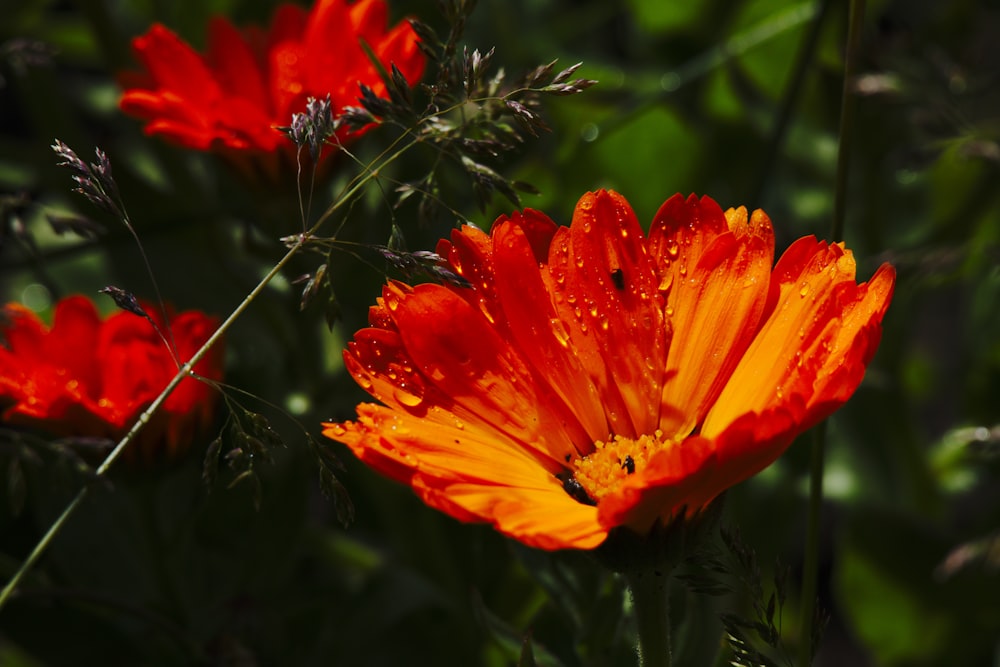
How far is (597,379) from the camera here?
85 cm

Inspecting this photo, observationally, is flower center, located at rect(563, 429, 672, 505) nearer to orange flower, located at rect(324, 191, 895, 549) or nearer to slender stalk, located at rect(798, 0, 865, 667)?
orange flower, located at rect(324, 191, 895, 549)

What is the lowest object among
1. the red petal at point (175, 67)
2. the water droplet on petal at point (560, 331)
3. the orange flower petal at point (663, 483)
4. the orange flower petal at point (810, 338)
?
the orange flower petal at point (663, 483)

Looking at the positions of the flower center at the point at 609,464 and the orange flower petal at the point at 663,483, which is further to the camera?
the flower center at the point at 609,464

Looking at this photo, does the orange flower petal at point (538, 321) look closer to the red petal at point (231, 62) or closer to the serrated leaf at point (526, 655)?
the serrated leaf at point (526, 655)

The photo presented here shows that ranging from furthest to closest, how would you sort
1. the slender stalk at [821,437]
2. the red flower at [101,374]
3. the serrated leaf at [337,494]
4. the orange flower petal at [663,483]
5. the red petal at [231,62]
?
the red petal at [231,62], the red flower at [101,374], the slender stalk at [821,437], the serrated leaf at [337,494], the orange flower petal at [663,483]

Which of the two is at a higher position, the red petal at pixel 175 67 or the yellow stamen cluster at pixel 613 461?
the red petal at pixel 175 67

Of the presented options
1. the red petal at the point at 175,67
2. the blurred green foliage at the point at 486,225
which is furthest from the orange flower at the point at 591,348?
the red petal at the point at 175,67

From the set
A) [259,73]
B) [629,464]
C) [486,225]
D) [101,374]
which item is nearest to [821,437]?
[629,464]

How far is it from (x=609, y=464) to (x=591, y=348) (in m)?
0.08

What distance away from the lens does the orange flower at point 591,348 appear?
702 millimetres

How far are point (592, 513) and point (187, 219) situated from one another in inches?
30.6

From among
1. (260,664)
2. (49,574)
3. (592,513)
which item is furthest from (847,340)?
(49,574)

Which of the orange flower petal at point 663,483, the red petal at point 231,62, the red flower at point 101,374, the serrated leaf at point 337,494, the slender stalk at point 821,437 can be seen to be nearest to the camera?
the orange flower petal at point 663,483

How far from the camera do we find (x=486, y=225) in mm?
1186
